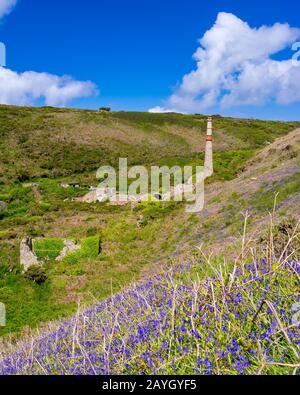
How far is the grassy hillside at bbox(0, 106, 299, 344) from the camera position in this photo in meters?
21.4

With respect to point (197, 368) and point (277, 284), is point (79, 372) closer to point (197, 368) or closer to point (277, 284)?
point (197, 368)

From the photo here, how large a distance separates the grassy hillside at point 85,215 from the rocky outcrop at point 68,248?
2.23 feet

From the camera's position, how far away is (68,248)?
87.6 feet

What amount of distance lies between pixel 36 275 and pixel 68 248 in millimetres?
3546

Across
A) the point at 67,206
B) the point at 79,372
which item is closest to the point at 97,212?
the point at 67,206

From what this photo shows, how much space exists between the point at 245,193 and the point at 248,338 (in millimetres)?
24608

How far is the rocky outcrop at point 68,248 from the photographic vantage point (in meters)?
26.4

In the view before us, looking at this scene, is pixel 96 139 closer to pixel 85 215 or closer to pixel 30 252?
pixel 85 215

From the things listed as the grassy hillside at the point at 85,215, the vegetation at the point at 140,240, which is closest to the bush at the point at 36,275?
the vegetation at the point at 140,240

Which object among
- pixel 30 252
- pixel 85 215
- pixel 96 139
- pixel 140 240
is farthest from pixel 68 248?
pixel 96 139

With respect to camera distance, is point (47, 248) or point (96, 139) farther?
point (96, 139)

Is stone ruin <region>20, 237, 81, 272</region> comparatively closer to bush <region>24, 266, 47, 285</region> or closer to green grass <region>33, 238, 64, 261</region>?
green grass <region>33, 238, 64, 261</region>

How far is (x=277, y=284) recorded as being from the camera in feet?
13.5
